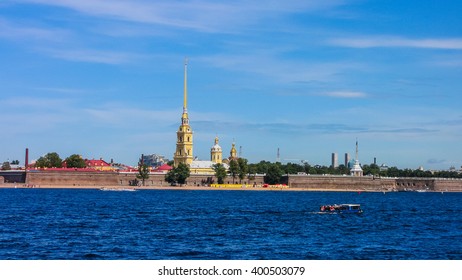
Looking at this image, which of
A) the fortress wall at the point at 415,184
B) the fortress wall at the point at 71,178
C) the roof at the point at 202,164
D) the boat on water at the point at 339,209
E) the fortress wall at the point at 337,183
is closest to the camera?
the boat on water at the point at 339,209

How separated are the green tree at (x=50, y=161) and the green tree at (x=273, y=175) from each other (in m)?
35.3

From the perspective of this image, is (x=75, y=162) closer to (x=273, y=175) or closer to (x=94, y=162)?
(x=94, y=162)

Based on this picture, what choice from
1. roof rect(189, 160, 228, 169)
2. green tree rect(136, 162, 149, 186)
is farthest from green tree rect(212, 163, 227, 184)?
green tree rect(136, 162, 149, 186)

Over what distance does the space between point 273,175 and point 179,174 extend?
1746cm

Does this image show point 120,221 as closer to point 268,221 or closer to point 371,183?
point 268,221

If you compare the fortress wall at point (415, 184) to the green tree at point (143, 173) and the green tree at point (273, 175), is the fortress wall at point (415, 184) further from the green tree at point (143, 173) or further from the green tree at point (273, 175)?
the green tree at point (143, 173)

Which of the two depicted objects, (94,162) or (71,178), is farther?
(94,162)

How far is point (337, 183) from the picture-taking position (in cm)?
15350

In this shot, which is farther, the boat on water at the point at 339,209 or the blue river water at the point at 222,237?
the boat on water at the point at 339,209

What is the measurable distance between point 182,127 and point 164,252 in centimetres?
12112

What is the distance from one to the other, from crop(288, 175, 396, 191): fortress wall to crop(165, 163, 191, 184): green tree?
62.2ft

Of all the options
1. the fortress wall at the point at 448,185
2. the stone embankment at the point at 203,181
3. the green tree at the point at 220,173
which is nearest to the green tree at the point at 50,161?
the stone embankment at the point at 203,181

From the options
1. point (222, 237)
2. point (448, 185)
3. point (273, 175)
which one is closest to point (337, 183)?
point (273, 175)

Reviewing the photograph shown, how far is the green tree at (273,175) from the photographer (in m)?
149
